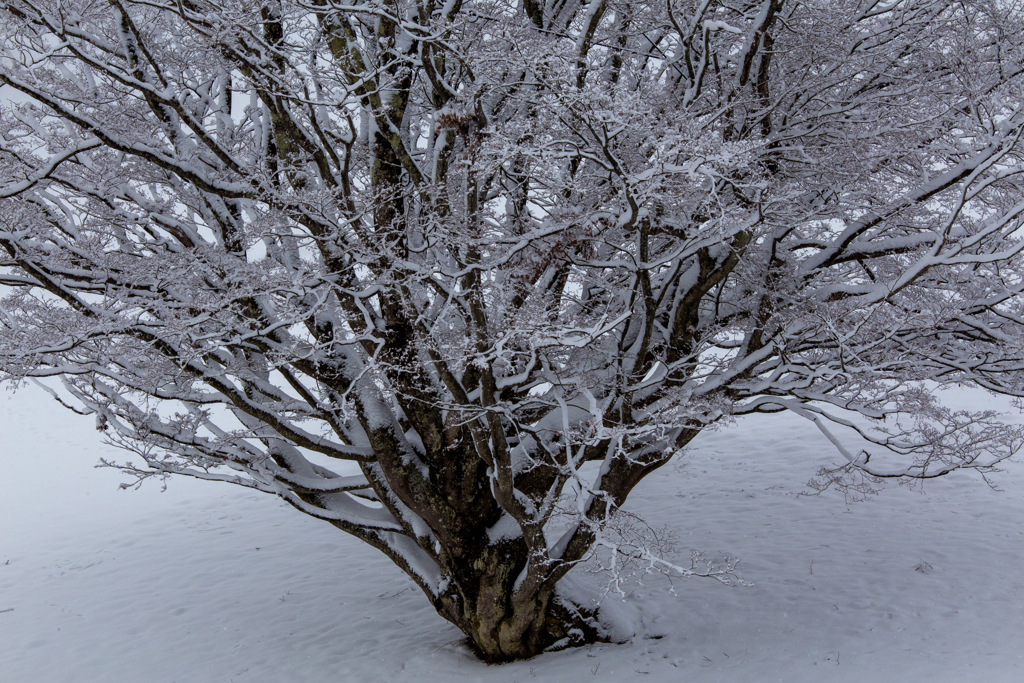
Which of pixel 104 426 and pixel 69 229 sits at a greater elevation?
pixel 69 229

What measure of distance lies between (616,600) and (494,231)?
13.5 feet

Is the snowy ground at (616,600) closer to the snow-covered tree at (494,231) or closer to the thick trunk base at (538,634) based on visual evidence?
the thick trunk base at (538,634)

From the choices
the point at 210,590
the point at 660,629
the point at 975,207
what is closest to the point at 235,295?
the point at 660,629

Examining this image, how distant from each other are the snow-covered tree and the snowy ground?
1.04 meters

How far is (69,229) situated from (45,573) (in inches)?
252

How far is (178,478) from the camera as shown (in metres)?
13.8

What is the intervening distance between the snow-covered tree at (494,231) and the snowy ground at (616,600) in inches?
40.8

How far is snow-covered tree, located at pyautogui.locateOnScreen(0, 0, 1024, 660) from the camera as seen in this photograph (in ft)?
12.3

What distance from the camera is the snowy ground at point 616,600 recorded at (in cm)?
523

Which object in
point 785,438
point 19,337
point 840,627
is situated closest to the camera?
point 19,337

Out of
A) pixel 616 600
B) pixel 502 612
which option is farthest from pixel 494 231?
pixel 616 600

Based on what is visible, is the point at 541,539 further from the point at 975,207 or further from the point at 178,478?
the point at 178,478

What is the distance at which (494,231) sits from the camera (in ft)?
14.9

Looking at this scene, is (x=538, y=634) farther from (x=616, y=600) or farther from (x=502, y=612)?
(x=616, y=600)
